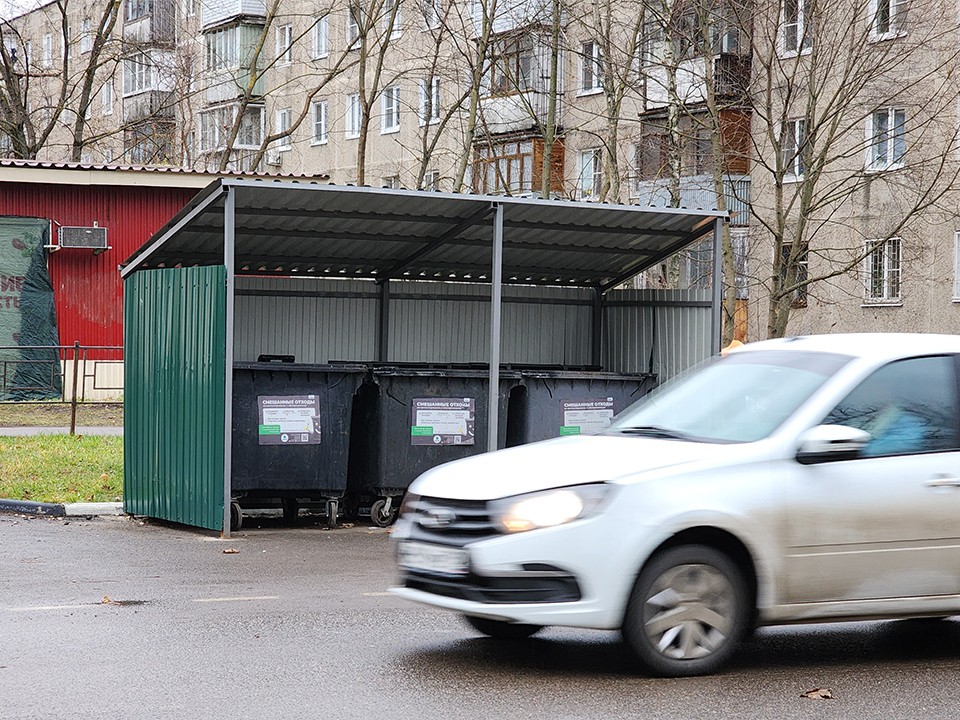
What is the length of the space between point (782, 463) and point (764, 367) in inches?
33.6

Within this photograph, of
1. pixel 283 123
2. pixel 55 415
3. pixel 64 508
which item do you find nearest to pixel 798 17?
pixel 55 415

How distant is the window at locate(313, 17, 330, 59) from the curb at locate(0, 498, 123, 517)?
39.5 metres

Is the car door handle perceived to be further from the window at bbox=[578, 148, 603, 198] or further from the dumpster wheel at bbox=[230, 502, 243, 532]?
the window at bbox=[578, 148, 603, 198]

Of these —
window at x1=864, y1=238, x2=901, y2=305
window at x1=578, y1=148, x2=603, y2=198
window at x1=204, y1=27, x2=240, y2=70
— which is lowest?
window at x1=864, y1=238, x2=901, y2=305

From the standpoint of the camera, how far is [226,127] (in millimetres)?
53125

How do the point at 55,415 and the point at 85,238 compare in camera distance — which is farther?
the point at 85,238

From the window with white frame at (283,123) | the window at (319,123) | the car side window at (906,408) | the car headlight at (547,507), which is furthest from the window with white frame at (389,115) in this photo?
the car headlight at (547,507)

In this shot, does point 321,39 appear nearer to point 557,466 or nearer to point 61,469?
point 61,469

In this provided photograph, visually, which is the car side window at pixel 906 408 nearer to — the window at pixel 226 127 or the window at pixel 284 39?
the window at pixel 226 127

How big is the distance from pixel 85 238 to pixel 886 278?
60.9ft

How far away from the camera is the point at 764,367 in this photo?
7730 millimetres

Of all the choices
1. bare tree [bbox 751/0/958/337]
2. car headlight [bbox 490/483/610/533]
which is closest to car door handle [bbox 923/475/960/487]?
car headlight [bbox 490/483/610/533]

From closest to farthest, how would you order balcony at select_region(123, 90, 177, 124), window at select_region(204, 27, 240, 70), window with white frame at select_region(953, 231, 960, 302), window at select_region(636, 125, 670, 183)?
window with white frame at select_region(953, 231, 960, 302), window at select_region(636, 125, 670, 183), balcony at select_region(123, 90, 177, 124), window at select_region(204, 27, 240, 70)

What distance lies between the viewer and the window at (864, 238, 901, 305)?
115ft
